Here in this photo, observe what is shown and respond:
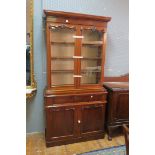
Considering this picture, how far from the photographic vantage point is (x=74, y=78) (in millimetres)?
2547

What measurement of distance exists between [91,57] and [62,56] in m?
0.50

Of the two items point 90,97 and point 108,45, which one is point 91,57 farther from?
point 90,97

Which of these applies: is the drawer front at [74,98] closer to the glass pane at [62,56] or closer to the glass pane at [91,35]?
the glass pane at [62,56]

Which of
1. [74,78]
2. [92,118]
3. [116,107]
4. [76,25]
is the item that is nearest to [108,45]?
[76,25]

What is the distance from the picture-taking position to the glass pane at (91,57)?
2667mm

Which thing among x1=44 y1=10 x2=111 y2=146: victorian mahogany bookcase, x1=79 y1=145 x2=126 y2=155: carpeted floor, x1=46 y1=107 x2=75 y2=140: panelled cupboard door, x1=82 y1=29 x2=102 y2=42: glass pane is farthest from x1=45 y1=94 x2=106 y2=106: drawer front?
x1=82 y1=29 x2=102 y2=42: glass pane

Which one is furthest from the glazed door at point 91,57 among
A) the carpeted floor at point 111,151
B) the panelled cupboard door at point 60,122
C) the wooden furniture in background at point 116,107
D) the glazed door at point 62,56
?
the carpeted floor at point 111,151

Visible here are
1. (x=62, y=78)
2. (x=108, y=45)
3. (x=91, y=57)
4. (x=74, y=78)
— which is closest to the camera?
(x=74, y=78)

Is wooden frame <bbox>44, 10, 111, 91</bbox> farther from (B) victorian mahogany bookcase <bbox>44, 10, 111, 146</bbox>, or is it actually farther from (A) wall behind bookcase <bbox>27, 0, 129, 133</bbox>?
(A) wall behind bookcase <bbox>27, 0, 129, 133</bbox>

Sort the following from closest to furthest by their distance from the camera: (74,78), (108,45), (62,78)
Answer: (74,78) → (62,78) → (108,45)

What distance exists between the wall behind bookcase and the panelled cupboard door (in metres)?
0.44
